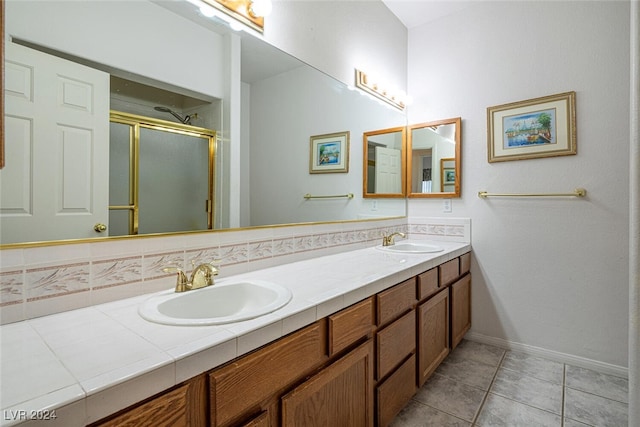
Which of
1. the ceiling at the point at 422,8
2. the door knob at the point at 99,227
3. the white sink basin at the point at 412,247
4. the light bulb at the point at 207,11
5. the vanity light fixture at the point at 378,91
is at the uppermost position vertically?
the ceiling at the point at 422,8

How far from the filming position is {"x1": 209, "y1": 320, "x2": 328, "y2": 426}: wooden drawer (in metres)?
0.69

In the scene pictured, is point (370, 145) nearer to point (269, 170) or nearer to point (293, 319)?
point (269, 170)

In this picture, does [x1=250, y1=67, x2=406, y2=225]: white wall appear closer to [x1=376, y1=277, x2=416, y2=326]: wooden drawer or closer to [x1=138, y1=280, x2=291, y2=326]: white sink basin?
[x1=138, y1=280, x2=291, y2=326]: white sink basin

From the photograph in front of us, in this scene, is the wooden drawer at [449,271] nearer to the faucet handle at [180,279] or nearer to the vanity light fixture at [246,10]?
the faucet handle at [180,279]

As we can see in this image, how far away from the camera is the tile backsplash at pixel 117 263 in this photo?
82 cm

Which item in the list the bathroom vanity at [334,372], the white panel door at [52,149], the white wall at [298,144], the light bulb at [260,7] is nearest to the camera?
the bathroom vanity at [334,372]

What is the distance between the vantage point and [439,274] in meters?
1.85

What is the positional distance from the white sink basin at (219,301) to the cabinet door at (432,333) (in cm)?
89

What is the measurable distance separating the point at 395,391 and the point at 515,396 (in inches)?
34.3

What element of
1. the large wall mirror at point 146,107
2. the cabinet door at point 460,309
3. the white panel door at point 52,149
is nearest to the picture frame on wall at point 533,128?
the cabinet door at point 460,309

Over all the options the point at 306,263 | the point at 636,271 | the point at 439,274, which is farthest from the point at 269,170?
the point at 636,271

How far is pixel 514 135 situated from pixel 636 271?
145cm

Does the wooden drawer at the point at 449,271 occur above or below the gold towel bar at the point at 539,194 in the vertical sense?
below

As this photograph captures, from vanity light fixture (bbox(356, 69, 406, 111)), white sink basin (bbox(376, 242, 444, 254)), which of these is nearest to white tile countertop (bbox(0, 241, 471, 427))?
white sink basin (bbox(376, 242, 444, 254))
